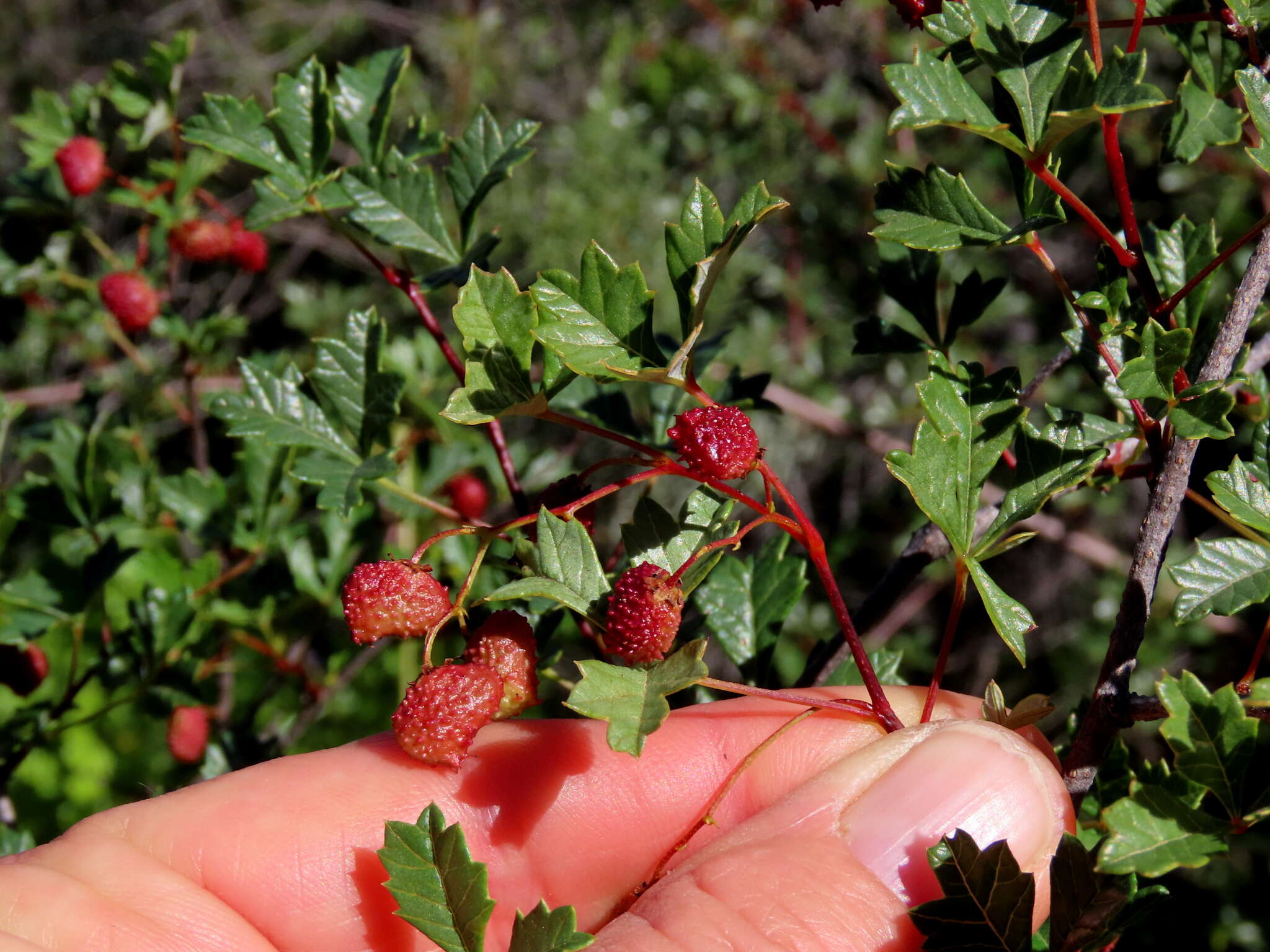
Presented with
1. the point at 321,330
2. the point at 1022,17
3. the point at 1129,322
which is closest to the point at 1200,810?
the point at 1129,322

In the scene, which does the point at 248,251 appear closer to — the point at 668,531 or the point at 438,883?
the point at 668,531

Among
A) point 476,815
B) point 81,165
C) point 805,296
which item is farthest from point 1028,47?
point 805,296

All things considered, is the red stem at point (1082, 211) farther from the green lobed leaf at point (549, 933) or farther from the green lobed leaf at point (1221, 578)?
the green lobed leaf at point (549, 933)

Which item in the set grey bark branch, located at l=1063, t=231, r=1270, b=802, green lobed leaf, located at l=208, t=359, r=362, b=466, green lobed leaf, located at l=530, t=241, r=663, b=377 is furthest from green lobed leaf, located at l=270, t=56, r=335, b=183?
grey bark branch, located at l=1063, t=231, r=1270, b=802

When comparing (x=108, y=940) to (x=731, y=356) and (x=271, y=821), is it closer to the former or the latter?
(x=271, y=821)

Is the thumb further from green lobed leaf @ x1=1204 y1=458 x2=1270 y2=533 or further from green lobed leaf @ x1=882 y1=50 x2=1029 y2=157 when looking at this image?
green lobed leaf @ x1=882 y1=50 x2=1029 y2=157
